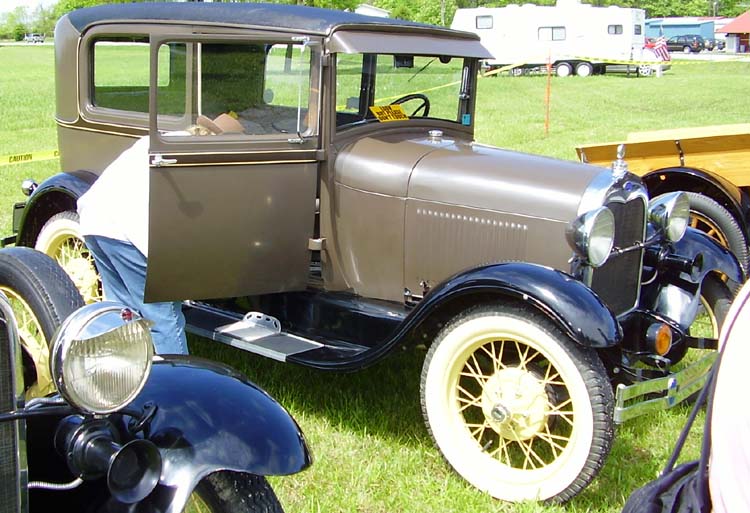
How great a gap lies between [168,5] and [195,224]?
55.2 inches

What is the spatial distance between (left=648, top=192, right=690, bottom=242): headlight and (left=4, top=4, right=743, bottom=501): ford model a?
0.03 ft

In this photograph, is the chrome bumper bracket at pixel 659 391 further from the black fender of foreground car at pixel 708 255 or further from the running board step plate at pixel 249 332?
the running board step plate at pixel 249 332

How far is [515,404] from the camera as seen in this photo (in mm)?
3221

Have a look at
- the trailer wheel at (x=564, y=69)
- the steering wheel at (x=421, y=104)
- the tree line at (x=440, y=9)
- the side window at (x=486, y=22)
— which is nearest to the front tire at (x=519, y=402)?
the steering wheel at (x=421, y=104)

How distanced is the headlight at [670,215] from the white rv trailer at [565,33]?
26.4 metres

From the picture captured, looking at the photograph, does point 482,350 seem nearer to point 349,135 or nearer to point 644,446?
point 644,446

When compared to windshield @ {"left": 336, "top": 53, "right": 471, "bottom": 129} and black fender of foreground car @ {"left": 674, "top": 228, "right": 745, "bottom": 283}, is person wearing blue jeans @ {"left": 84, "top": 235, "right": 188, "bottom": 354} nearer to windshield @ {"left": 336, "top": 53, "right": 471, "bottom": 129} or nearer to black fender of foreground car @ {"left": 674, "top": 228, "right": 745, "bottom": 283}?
windshield @ {"left": 336, "top": 53, "right": 471, "bottom": 129}

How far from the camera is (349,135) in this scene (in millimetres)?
3980

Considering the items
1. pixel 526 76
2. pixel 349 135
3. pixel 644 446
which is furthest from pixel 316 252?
pixel 526 76

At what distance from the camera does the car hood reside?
11.5 feet

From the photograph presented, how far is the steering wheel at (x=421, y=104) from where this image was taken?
4352 mm

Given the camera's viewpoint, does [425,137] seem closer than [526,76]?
Yes

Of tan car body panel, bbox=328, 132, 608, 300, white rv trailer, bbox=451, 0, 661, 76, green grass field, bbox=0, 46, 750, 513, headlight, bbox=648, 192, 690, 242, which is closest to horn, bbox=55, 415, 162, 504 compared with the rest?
green grass field, bbox=0, 46, 750, 513

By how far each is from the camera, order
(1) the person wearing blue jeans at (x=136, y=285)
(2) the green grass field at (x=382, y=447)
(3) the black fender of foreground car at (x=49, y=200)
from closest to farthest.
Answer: (2) the green grass field at (x=382, y=447), (1) the person wearing blue jeans at (x=136, y=285), (3) the black fender of foreground car at (x=49, y=200)
